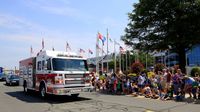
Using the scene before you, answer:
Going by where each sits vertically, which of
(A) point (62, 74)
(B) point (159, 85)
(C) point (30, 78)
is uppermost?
(A) point (62, 74)

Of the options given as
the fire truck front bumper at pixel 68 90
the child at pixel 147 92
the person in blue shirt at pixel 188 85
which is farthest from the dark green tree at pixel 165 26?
the fire truck front bumper at pixel 68 90

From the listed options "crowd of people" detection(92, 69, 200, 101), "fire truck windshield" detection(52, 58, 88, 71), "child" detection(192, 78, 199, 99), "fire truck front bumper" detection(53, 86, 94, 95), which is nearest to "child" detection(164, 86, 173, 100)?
"crowd of people" detection(92, 69, 200, 101)

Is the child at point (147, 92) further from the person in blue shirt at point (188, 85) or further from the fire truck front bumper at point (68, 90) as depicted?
the fire truck front bumper at point (68, 90)

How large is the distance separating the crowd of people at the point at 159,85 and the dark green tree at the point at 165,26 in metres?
9.95

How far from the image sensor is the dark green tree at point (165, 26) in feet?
99.9

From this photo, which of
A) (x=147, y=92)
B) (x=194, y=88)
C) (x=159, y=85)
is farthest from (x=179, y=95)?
(x=147, y=92)

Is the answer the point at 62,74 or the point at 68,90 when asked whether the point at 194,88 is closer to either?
the point at 68,90

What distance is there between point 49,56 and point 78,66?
1.74 metres

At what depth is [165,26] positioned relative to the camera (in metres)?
32.1

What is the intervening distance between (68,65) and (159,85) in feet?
18.0

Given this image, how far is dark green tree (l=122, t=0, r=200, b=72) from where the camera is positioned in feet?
99.9

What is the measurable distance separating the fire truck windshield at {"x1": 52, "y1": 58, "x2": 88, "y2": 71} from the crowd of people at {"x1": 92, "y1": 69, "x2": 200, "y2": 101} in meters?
3.95

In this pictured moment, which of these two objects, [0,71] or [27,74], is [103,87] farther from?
[0,71]

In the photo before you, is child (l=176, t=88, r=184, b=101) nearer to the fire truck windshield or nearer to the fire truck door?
the fire truck windshield
